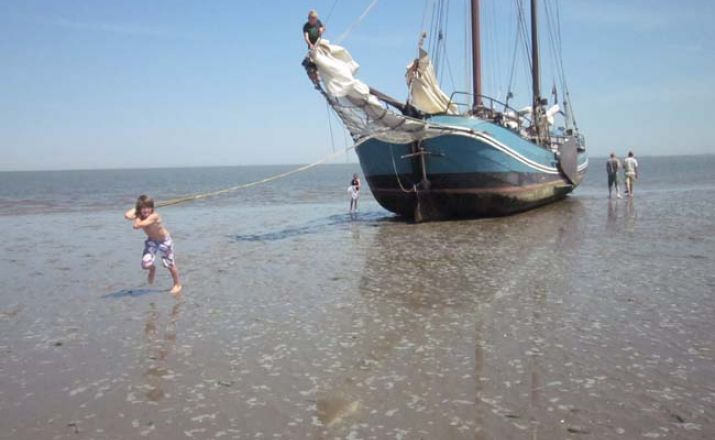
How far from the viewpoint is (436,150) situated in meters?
17.4

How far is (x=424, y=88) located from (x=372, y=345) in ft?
41.2

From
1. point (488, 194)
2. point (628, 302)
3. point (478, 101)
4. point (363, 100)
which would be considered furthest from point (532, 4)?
point (628, 302)

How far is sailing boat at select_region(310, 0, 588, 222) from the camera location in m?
15.5

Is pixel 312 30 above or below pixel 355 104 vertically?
above

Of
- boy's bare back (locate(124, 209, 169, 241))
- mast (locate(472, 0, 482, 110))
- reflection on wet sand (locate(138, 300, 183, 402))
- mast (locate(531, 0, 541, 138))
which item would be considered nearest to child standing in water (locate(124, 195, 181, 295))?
boy's bare back (locate(124, 209, 169, 241))

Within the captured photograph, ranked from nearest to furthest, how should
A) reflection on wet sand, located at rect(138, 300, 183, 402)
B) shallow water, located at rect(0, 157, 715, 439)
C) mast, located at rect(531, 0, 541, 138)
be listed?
shallow water, located at rect(0, 157, 715, 439) < reflection on wet sand, located at rect(138, 300, 183, 402) < mast, located at rect(531, 0, 541, 138)

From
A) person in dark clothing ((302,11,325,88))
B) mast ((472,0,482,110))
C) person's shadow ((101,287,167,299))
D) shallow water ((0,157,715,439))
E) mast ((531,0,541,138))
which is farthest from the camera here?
mast ((531,0,541,138))

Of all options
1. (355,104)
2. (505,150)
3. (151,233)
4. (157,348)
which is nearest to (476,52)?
(505,150)

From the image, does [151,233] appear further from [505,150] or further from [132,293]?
[505,150]

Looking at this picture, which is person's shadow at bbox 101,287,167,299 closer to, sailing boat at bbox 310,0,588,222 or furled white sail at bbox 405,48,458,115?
sailing boat at bbox 310,0,588,222

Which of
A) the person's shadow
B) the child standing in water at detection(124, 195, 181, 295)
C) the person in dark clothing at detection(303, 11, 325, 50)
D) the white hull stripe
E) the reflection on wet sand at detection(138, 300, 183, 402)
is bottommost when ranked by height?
the reflection on wet sand at detection(138, 300, 183, 402)

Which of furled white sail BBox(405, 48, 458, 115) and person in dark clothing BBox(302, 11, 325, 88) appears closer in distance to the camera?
person in dark clothing BBox(302, 11, 325, 88)

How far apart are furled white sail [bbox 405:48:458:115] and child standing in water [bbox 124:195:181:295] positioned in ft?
33.9

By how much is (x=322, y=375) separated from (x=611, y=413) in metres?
2.40
